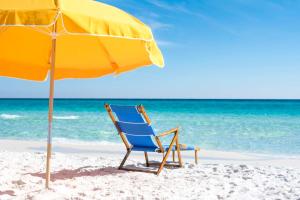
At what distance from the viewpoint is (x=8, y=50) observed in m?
4.85

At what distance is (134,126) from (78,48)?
3.54 ft

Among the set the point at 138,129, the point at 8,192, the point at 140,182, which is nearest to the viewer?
the point at 8,192

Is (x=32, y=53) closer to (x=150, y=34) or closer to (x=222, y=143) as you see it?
(x=150, y=34)

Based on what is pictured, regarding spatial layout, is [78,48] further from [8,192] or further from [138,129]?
[8,192]

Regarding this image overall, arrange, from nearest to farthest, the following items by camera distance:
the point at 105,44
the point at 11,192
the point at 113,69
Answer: the point at 11,192, the point at 105,44, the point at 113,69

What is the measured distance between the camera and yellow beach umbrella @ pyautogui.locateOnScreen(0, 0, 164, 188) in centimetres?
330

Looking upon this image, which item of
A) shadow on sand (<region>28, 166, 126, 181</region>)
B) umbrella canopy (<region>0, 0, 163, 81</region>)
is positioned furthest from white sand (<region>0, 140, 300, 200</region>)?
umbrella canopy (<region>0, 0, 163, 81</region>)

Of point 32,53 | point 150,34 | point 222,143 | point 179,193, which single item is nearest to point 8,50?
point 32,53

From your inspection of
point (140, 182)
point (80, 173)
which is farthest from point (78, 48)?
point (140, 182)

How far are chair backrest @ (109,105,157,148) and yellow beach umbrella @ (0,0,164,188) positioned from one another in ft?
1.50

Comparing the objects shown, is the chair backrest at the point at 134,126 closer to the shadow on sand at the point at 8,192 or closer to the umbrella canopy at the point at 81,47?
the umbrella canopy at the point at 81,47

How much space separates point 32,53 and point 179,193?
2.24 metres

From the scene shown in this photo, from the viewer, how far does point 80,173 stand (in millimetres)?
5168

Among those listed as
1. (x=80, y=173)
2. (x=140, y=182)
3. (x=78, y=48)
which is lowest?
(x=80, y=173)
